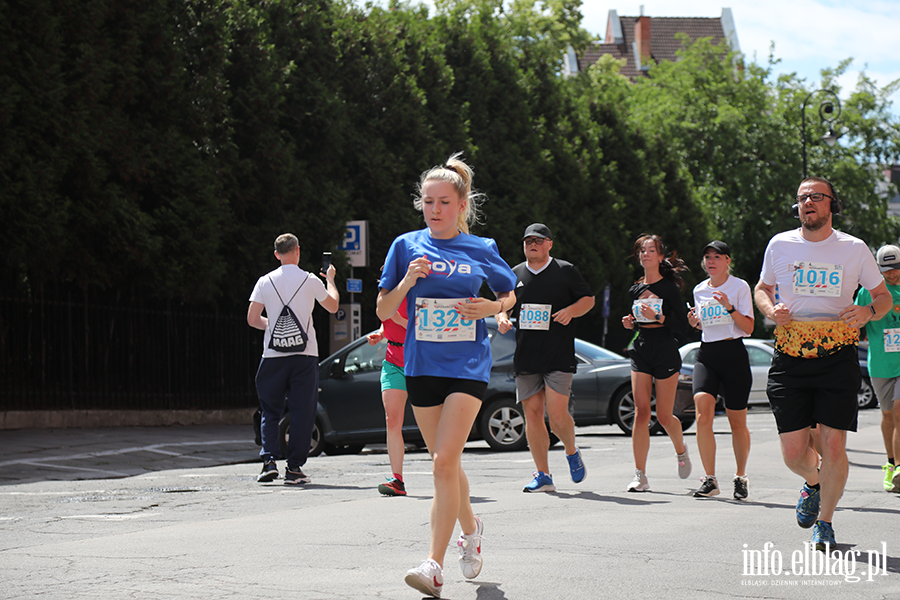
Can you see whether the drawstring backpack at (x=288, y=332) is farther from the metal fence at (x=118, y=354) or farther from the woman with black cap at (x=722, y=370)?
the metal fence at (x=118, y=354)

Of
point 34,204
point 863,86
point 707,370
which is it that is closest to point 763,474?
point 707,370

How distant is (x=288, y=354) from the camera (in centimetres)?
974

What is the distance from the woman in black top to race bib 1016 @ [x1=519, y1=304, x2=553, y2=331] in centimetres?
61

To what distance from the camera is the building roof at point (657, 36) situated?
6569 centimetres

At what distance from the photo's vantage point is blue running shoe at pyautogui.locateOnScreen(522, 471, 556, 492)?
8578 millimetres

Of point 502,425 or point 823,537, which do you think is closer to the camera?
point 823,537

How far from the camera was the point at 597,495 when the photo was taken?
8.41 meters

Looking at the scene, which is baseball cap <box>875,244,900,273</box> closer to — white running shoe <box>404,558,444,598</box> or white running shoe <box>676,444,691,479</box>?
white running shoe <box>676,444,691,479</box>

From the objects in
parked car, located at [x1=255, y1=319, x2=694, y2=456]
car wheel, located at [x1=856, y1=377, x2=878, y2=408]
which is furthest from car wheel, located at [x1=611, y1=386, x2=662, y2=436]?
car wheel, located at [x1=856, y1=377, x2=878, y2=408]

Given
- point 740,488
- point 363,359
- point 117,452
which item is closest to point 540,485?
point 740,488

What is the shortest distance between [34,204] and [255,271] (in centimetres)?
506

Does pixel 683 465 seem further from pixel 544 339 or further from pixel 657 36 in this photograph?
pixel 657 36

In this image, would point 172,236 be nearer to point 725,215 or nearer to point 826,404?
point 826,404

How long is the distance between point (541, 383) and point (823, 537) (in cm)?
320
